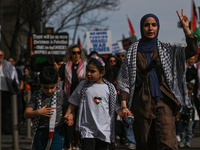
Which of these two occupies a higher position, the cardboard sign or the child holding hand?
the cardboard sign

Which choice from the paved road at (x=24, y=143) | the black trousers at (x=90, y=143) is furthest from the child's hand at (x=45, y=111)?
the paved road at (x=24, y=143)

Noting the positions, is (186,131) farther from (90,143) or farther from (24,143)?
(90,143)

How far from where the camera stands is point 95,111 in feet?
16.9

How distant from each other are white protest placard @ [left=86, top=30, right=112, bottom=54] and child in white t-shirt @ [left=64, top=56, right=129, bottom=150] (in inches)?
381

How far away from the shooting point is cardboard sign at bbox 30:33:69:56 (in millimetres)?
10906

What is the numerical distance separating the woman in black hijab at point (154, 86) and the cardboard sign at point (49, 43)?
21.2ft

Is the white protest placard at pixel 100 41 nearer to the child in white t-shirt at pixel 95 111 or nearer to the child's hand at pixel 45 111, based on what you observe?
the child in white t-shirt at pixel 95 111

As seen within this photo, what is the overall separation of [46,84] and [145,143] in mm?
1363

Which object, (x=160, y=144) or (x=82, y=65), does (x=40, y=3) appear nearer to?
(x=82, y=65)

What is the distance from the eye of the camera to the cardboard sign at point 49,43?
10906 mm

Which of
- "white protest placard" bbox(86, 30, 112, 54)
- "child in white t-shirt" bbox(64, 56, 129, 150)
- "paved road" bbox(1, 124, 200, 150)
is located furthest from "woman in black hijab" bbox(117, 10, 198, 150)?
"white protest placard" bbox(86, 30, 112, 54)

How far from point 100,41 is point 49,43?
4.53m

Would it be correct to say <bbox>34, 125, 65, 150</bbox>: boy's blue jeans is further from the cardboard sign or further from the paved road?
the cardboard sign

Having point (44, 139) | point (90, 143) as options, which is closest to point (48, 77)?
point (44, 139)
